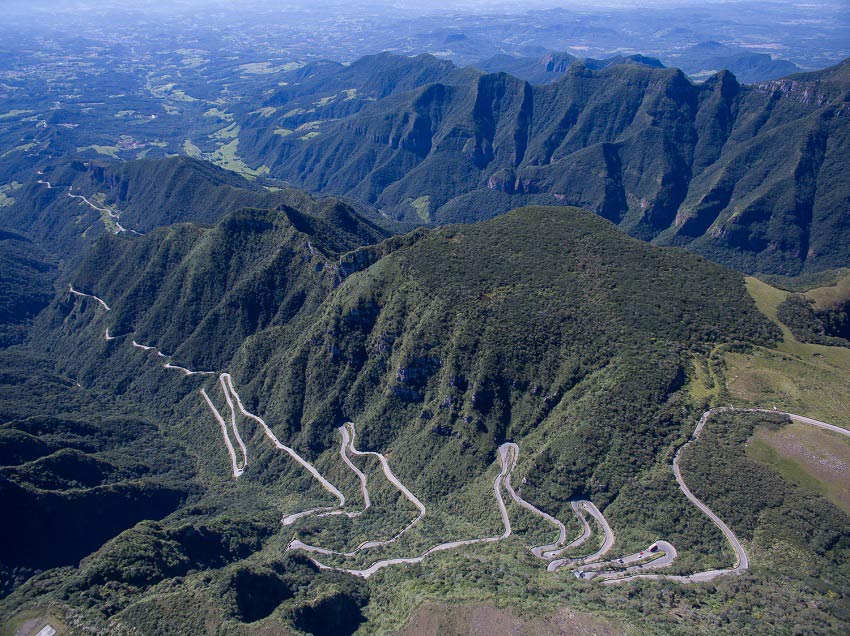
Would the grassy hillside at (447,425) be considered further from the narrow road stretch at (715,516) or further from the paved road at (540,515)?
the paved road at (540,515)

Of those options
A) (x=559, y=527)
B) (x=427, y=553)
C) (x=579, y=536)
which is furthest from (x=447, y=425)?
(x=579, y=536)

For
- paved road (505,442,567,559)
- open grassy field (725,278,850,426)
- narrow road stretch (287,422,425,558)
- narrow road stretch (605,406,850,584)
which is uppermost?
open grassy field (725,278,850,426)

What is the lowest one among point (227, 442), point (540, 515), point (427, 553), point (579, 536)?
→ point (227, 442)

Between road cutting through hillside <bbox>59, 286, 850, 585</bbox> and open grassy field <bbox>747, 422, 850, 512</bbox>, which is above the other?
open grassy field <bbox>747, 422, 850, 512</bbox>

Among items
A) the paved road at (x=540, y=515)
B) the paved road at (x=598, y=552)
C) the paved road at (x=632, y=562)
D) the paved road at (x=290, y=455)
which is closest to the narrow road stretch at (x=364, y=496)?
the paved road at (x=290, y=455)

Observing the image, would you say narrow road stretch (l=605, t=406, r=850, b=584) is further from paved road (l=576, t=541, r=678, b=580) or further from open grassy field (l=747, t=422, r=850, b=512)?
open grassy field (l=747, t=422, r=850, b=512)

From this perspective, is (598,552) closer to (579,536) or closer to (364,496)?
(579,536)

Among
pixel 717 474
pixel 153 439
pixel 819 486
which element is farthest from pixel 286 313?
pixel 819 486

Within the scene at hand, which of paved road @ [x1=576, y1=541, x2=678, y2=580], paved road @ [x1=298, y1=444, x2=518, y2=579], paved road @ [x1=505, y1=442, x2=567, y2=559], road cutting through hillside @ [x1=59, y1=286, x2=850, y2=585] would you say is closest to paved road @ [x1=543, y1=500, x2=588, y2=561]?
road cutting through hillside @ [x1=59, y1=286, x2=850, y2=585]
